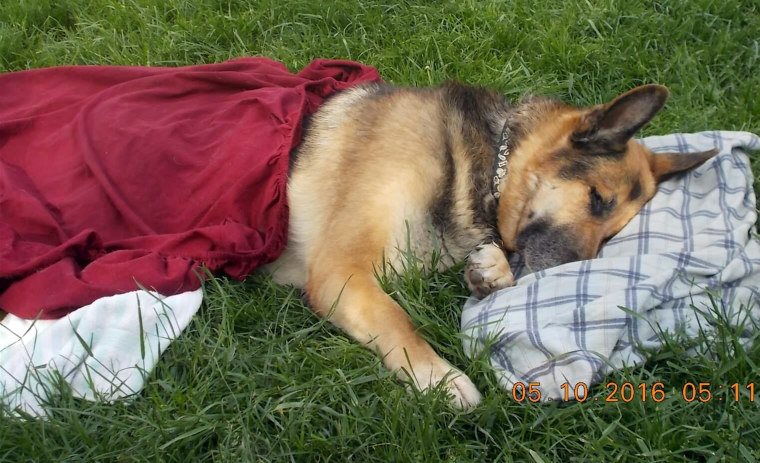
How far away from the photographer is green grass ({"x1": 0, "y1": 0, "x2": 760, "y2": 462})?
2328mm

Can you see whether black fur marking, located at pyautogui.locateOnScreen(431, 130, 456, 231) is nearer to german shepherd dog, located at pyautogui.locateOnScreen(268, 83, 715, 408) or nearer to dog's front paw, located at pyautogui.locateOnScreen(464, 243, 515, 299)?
german shepherd dog, located at pyautogui.locateOnScreen(268, 83, 715, 408)

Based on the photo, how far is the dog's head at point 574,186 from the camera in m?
3.17

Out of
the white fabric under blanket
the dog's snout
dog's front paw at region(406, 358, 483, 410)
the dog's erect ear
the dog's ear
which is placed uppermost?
the dog's ear

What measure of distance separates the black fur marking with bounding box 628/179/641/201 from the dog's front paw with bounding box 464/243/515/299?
2.36 feet

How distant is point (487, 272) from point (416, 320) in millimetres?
436

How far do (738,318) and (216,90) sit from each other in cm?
275

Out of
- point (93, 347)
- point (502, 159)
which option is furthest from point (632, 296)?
point (93, 347)

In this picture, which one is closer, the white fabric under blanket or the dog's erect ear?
the white fabric under blanket

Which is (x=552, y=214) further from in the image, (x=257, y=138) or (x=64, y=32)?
(x=64, y=32)

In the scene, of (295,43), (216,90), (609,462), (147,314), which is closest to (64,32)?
(295,43)
